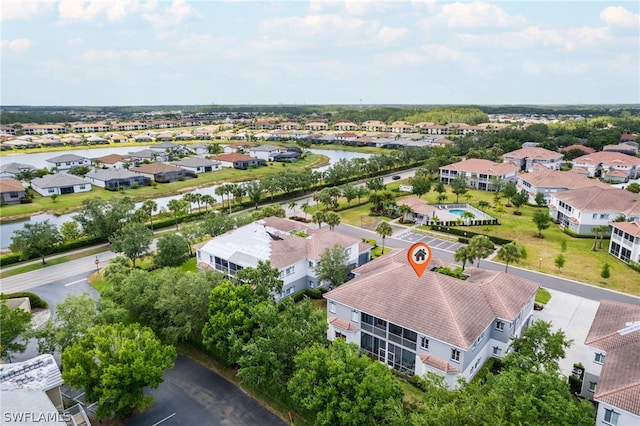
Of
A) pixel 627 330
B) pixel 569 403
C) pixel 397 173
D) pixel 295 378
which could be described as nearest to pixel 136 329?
pixel 295 378

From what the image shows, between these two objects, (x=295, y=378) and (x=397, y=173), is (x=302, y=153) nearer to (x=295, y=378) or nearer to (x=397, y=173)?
(x=397, y=173)

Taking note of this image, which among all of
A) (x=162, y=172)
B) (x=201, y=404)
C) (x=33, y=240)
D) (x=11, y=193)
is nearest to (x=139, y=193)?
(x=162, y=172)

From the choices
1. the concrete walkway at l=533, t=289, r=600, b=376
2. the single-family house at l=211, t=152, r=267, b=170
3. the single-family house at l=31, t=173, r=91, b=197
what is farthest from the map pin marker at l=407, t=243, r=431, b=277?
the single-family house at l=211, t=152, r=267, b=170

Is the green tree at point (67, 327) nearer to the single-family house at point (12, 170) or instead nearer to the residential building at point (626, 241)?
the residential building at point (626, 241)

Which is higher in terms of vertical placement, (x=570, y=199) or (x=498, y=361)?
(x=570, y=199)

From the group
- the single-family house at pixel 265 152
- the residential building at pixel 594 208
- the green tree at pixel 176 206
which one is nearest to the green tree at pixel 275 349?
the green tree at pixel 176 206

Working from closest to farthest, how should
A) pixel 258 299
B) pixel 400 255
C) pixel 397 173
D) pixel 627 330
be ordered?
pixel 627 330 < pixel 258 299 < pixel 400 255 < pixel 397 173
